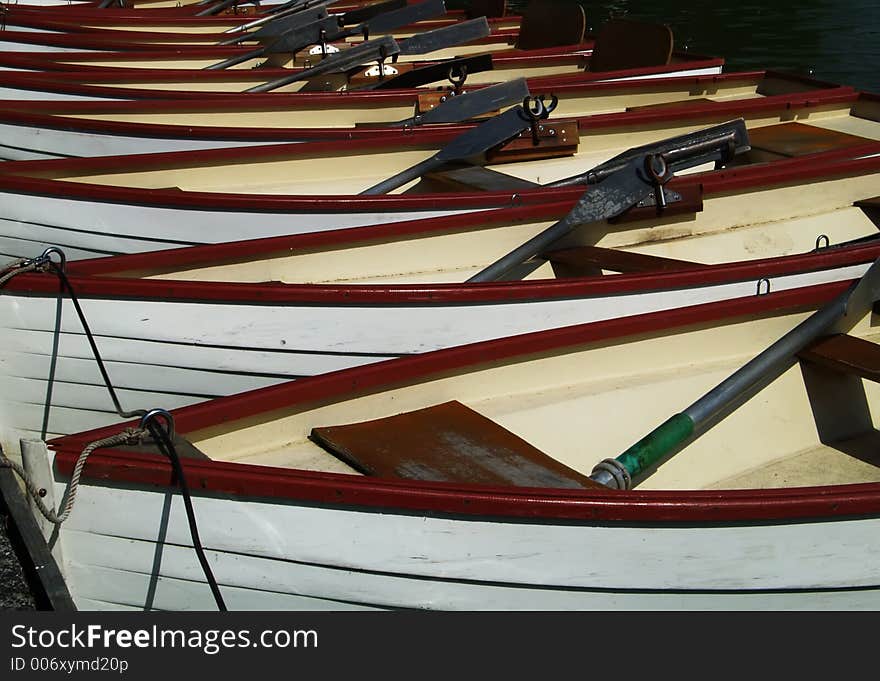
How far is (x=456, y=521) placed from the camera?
283 cm

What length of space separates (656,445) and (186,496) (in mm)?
1426

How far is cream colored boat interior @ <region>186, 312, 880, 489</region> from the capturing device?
364cm

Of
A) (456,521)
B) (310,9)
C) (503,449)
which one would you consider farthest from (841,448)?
(310,9)

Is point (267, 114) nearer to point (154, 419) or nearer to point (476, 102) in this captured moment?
point (476, 102)

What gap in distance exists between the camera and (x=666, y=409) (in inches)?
158

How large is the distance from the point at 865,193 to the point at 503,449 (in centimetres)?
341

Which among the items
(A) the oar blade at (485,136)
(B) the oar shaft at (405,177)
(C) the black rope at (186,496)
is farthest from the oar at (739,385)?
(B) the oar shaft at (405,177)

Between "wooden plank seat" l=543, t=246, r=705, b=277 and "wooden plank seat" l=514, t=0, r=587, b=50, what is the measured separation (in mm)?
4675

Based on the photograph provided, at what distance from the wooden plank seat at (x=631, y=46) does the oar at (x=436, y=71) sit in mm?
1610

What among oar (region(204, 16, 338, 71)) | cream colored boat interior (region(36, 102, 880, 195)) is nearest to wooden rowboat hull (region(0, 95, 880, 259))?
cream colored boat interior (region(36, 102, 880, 195))

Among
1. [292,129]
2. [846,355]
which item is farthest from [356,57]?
[846,355]

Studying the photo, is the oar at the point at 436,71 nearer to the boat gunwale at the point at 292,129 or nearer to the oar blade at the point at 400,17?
the boat gunwale at the point at 292,129

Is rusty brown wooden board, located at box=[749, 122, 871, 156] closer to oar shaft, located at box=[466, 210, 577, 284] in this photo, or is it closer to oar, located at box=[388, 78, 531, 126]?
oar, located at box=[388, 78, 531, 126]

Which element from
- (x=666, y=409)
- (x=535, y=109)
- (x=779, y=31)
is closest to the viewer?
(x=666, y=409)
